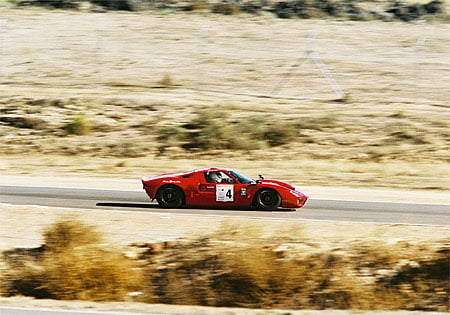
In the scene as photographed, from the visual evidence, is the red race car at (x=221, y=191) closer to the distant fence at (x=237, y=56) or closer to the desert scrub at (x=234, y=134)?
the desert scrub at (x=234, y=134)

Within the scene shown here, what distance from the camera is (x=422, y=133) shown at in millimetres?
29047

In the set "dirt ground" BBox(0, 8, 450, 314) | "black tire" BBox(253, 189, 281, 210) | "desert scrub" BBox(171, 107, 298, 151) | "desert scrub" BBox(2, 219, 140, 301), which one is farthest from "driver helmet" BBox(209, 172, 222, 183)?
"desert scrub" BBox(171, 107, 298, 151)

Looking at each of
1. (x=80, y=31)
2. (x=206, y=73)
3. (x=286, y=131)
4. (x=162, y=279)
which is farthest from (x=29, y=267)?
(x=80, y=31)

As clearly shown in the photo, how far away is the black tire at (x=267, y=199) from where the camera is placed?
19438 millimetres

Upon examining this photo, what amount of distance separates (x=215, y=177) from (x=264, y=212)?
1465 millimetres

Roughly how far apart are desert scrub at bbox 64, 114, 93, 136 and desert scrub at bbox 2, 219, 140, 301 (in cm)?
1509

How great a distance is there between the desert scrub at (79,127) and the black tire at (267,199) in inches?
505

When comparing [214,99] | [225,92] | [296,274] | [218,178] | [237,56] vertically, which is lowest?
[296,274]

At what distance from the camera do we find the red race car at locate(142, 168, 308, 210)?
19.3 metres

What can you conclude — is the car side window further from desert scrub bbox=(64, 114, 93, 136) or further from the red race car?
desert scrub bbox=(64, 114, 93, 136)

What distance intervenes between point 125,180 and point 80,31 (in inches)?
705

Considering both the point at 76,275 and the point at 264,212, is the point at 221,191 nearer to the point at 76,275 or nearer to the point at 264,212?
the point at 264,212

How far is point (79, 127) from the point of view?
30.6 metres

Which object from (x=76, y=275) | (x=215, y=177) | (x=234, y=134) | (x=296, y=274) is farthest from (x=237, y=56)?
(x=76, y=275)
